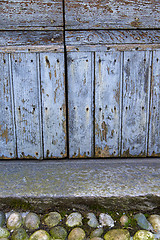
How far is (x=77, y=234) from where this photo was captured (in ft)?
4.44

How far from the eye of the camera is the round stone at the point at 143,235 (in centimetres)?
134

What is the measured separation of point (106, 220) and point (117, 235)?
0.12 meters

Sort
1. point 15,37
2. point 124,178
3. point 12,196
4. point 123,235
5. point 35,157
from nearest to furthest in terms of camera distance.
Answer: point 123,235 < point 12,196 < point 124,178 < point 15,37 < point 35,157

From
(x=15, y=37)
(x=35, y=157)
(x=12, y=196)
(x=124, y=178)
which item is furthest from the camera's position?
(x=35, y=157)

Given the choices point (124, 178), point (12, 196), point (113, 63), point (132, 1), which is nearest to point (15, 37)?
point (113, 63)

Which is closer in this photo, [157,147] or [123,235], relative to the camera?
[123,235]

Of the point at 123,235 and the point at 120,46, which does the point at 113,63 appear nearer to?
the point at 120,46

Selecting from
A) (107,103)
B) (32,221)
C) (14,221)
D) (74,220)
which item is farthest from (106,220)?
(107,103)

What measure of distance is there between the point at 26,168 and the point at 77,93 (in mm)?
660

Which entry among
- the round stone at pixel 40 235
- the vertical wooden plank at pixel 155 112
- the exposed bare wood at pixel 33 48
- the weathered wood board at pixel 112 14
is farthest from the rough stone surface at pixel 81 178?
the weathered wood board at pixel 112 14

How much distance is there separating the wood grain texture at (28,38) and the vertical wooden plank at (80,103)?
0.15 meters

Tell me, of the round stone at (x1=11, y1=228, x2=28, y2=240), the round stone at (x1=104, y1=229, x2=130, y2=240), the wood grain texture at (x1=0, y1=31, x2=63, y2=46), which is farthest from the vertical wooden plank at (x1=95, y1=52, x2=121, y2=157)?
the round stone at (x1=11, y1=228, x2=28, y2=240)

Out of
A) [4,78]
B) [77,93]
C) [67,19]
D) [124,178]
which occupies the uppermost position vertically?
[67,19]

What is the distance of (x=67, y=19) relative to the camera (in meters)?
1.76
